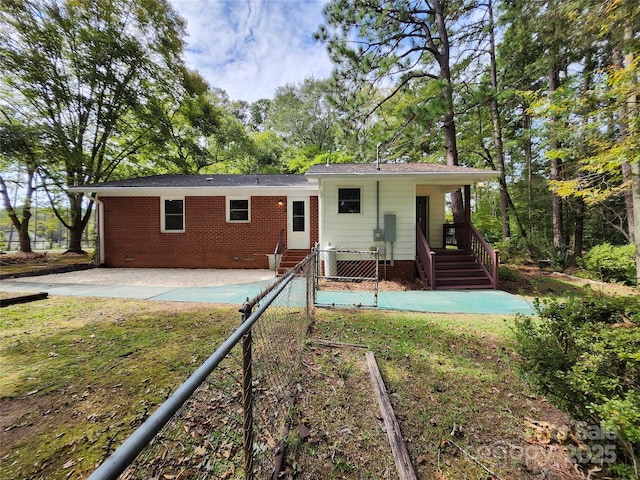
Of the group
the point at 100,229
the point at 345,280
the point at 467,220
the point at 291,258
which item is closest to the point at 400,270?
the point at 345,280

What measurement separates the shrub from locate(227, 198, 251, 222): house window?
10266 millimetres

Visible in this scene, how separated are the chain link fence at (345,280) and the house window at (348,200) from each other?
4.70 feet

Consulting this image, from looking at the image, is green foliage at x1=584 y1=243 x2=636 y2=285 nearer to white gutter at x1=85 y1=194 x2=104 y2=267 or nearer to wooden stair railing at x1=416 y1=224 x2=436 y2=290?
wooden stair railing at x1=416 y1=224 x2=436 y2=290

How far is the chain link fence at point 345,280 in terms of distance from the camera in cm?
661

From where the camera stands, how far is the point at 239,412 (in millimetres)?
2549

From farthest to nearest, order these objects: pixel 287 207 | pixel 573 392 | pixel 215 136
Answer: pixel 215 136 < pixel 287 207 < pixel 573 392

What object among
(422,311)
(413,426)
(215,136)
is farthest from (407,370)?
(215,136)

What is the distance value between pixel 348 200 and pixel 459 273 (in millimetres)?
4260

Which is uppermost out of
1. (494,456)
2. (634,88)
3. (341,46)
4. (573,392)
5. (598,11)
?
(341,46)

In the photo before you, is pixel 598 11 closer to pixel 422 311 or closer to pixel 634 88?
pixel 634 88

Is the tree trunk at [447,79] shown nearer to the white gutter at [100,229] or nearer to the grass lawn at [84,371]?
the grass lawn at [84,371]

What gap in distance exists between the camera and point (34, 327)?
4.45 metres

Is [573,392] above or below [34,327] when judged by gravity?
above

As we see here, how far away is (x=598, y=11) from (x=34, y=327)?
12527 millimetres
